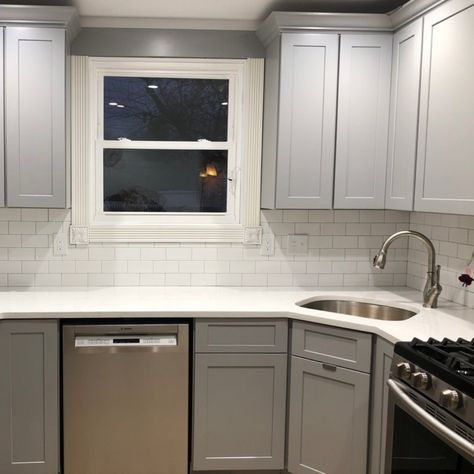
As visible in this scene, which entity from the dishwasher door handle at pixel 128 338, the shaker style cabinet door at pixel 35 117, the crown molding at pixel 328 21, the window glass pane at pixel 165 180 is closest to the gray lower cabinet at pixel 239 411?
the dishwasher door handle at pixel 128 338

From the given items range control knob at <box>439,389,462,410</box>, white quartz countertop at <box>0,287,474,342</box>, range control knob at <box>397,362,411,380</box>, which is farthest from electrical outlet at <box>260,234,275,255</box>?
range control knob at <box>439,389,462,410</box>

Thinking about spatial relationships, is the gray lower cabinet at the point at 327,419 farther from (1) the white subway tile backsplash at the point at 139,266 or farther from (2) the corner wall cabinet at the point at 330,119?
(1) the white subway tile backsplash at the point at 139,266

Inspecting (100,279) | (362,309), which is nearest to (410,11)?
(362,309)

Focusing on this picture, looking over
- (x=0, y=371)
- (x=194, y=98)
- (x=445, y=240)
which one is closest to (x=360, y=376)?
(x=445, y=240)

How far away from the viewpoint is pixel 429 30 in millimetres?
2371

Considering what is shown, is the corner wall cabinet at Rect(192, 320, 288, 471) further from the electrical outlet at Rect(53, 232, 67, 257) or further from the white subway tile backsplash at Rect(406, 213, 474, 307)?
the electrical outlet at Rect(53, 232, 67, 257)

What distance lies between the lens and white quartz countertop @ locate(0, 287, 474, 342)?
225cm

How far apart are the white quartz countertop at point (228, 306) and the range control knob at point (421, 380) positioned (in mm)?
306

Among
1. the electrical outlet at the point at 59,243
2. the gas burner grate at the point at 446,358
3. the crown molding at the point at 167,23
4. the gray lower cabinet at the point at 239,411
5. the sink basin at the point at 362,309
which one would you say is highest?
the crown molding at the point at 167,23

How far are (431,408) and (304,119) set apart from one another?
1.63 meters

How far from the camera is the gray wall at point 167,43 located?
295 centimetres

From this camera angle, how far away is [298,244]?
3.16m

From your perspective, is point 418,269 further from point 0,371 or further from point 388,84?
point 0,371

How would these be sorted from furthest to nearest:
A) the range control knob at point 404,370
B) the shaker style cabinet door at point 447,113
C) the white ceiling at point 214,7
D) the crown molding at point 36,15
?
the white ceiling at point 214,7, the crown molding at point 36,15, the shaker style cabinet door at point 447,113, the range control knob at point 404,370
